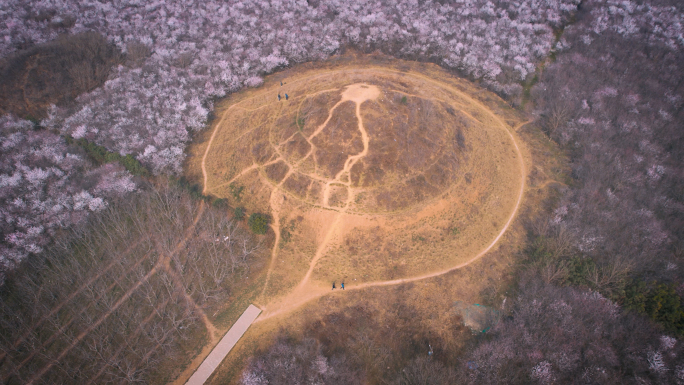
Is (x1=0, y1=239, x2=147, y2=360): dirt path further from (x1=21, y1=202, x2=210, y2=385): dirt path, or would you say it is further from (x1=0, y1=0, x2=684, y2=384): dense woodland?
(x1=21, y1=202, x2=210, y2=385): dirt path

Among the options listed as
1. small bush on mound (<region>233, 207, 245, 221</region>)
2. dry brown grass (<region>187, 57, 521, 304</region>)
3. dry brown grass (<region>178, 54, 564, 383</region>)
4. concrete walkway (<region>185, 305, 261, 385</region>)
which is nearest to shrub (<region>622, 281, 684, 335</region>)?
dry brown grass (<region>178, 54, 564, 383</region>)

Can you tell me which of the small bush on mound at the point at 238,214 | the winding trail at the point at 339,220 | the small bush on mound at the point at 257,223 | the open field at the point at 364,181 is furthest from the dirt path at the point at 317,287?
the small bush on mound at the point at 238,214

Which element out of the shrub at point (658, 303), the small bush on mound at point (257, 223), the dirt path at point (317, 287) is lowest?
the shrub at point (658, 303)

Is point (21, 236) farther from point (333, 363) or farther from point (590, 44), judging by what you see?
point (590, 44)

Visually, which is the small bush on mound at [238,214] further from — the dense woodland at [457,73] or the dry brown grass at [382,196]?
the dense woodland at [457,73]

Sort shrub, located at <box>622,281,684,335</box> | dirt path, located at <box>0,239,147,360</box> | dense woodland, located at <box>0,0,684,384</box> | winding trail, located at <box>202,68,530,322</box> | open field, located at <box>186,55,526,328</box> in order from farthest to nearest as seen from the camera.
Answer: open field, located at <box>186,55,526,328</box> < winding trail, located at <box>202,68,530,322</box> < dirt path, located at <box>0,239,147,360</box> < dense woodland, located at <box>0,0,684,384</box> < shrub, located at <box>622,281,684,335</box>

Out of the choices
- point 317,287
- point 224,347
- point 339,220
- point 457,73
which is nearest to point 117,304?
point 224,347

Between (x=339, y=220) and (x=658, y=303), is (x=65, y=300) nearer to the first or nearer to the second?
(x=339, y=220)
